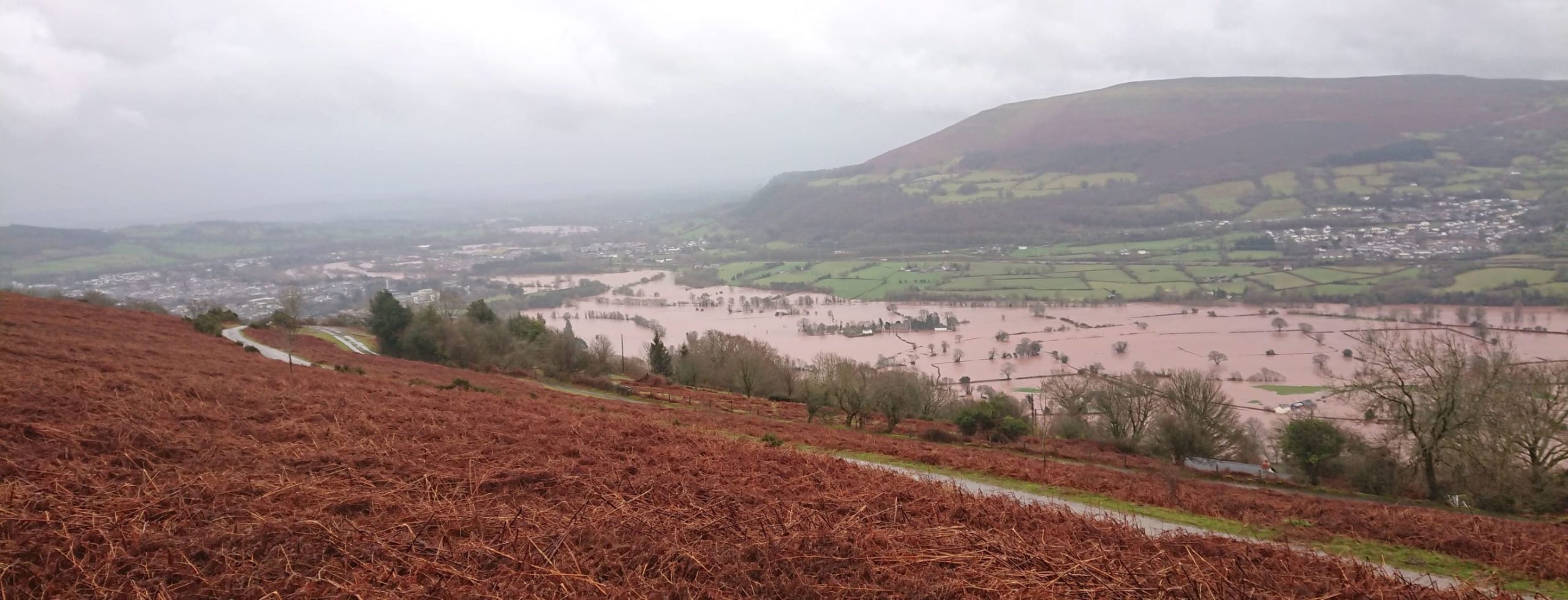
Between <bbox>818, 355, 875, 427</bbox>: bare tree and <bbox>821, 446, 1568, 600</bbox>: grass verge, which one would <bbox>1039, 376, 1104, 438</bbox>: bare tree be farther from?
<bbox>821, 446, 1568, 600</bbox>: grass verge

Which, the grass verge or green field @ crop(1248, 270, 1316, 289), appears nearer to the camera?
the grass verge

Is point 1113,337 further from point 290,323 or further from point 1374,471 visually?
point 290,323

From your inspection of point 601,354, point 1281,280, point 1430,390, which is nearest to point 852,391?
point 1430,390

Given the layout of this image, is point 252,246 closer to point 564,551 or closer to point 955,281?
point 955,281

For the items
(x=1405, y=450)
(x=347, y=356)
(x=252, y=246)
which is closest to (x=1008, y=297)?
(x=1405, y=450)

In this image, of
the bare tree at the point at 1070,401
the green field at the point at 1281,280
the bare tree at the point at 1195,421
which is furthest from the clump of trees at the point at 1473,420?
the green field at the point at 1281,280

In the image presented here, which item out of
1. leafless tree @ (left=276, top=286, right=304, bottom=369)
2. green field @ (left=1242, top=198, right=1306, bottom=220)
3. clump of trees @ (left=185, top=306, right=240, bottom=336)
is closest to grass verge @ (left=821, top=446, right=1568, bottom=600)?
leafless tree @ (left=276, top=286, right=304, bottom=369)

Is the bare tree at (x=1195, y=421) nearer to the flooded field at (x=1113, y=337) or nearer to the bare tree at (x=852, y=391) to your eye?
the flooded field at (x=1113, y=337)
